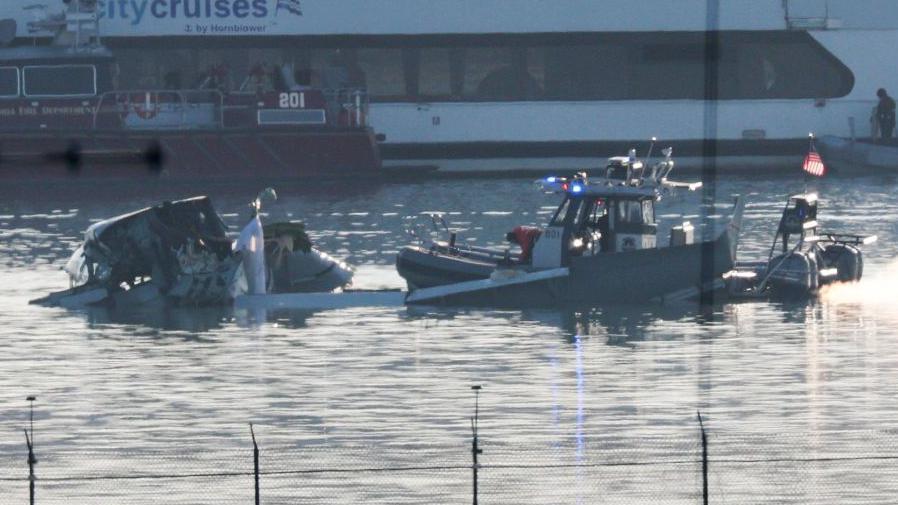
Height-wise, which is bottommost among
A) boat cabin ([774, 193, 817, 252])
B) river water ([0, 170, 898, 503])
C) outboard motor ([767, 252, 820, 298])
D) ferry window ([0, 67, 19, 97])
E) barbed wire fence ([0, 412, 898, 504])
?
river water ([0, 170, 898, 503])

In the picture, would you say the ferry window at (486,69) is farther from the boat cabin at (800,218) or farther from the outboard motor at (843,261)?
the boat cabin at (800,218)

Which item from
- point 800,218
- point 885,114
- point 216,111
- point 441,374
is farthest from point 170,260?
point 885,114

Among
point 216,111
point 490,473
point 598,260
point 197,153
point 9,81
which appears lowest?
point 490,473

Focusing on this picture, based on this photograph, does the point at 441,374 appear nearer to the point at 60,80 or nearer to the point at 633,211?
the point at 633,211

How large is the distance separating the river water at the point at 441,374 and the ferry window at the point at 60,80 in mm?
12508

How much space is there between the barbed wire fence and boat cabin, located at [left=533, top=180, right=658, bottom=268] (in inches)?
369

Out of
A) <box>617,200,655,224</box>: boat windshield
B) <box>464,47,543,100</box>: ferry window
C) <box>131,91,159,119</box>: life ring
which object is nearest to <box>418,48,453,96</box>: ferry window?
<box>464,47,543,100</box>: ferry window

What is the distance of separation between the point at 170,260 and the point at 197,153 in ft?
58.6

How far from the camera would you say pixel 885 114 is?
51.9 metres

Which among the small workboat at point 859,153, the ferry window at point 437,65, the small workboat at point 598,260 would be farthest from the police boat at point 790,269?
the ferry window at point 437,65

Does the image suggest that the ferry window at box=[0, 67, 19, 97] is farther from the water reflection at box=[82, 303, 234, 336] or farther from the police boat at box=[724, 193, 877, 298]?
the police boat at box=[724, 193, 877, 298]

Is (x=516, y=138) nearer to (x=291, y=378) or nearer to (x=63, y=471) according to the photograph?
(x=291, y=378)

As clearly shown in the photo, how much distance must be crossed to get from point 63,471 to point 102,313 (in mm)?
11858

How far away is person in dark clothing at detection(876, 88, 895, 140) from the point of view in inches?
2039
